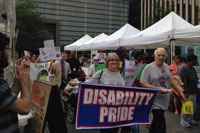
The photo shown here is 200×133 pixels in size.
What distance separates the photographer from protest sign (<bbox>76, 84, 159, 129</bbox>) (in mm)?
6379

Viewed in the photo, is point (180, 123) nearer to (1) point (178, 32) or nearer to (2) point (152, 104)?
(1) point (178, 32)

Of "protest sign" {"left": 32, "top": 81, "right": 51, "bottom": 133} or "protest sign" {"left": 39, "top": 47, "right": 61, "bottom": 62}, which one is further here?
"protest sign" {"left": 39, "top": 47, "right": 61, "bottom": 62}

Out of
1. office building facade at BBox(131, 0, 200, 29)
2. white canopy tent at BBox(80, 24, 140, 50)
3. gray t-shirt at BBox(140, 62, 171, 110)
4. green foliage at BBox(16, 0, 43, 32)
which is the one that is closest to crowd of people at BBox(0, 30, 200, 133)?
gray t-shirt at BBox(140, 62, 171, 110)

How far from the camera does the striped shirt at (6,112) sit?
3.21 metres

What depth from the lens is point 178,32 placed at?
13078 mm

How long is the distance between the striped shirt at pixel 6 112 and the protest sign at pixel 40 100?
5.95 ft

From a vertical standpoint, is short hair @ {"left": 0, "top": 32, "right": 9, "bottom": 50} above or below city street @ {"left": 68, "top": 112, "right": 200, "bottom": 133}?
above

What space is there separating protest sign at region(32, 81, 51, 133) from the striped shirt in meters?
1.81

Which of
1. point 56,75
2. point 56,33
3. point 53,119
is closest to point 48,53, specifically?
point 56,75

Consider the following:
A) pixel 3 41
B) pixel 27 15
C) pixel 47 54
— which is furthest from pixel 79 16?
pixel 3 41

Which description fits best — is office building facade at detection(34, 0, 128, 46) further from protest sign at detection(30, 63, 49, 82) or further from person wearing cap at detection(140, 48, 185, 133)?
person wearing cap at detection(140, 48, 185, 133)

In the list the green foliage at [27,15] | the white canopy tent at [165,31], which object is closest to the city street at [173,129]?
the white canopy tent at [165,31]

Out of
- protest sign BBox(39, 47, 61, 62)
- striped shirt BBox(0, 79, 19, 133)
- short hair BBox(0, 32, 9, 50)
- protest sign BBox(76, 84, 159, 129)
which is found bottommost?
protest sign BBox(76, 84, 159, 129)

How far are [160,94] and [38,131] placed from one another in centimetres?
255
